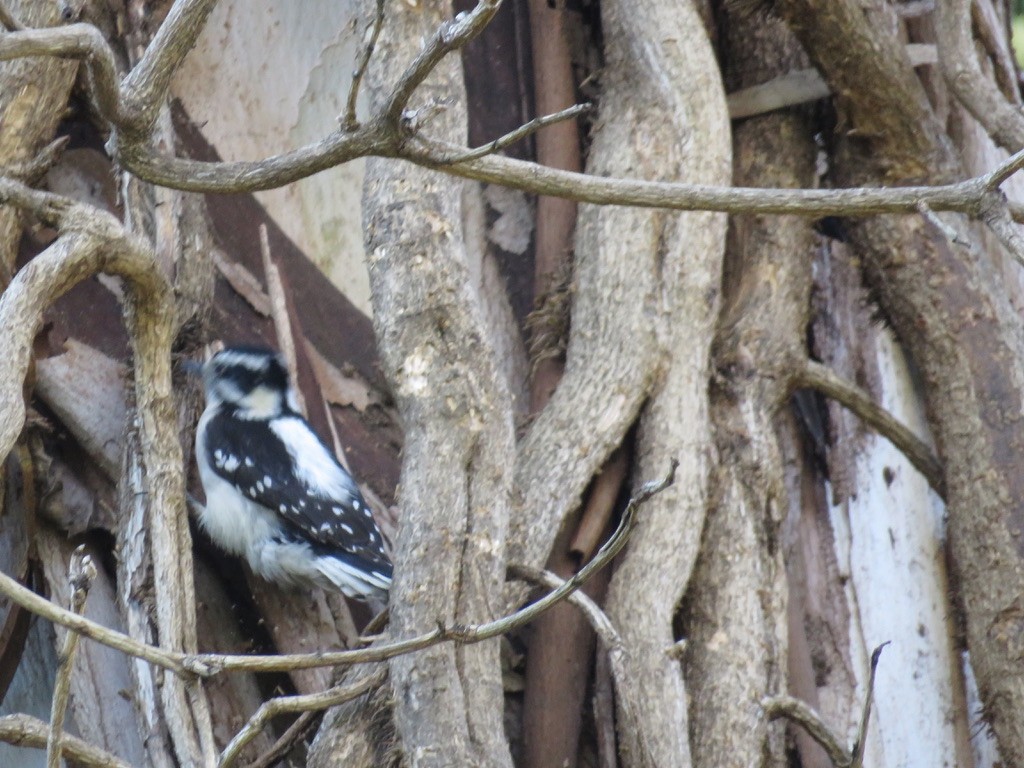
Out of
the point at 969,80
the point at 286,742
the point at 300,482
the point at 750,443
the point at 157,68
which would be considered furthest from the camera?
the point at 300,482

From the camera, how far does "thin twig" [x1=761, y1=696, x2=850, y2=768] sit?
280 cm

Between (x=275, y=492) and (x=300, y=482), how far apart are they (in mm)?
79

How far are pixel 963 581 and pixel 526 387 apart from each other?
1209mm

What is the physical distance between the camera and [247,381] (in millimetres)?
3732

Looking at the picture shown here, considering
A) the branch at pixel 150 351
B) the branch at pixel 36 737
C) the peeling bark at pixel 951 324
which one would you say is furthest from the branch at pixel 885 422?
the branch at pixel 36 737

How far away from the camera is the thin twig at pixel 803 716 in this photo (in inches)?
110

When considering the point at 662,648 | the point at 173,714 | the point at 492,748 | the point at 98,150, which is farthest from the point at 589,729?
the point at 98,150

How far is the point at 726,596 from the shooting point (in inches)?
122

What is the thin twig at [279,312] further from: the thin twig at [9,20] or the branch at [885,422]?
the thin twig at [9,20]

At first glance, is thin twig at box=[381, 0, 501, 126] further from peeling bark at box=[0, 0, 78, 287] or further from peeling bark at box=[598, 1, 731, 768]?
peeling bark at box=[0, 0, 78, 287]


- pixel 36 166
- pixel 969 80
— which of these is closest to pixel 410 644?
pixel 36 166

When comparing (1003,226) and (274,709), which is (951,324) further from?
(274,709)

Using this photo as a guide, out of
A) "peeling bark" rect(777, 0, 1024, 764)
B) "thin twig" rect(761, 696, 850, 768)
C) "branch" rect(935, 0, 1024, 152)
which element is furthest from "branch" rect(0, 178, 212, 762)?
"branch" rect(935, 0, 1024, 152)

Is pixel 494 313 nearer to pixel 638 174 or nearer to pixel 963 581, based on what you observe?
pixel 638 174
